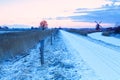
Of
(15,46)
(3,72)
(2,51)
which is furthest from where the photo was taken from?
(15,46)

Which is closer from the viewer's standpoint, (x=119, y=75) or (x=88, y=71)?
(x=119, y=75)

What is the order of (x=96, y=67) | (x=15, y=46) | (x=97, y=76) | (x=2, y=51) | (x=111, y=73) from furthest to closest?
1. (x=15, y=46)
2. (x=2, y=51)
3. (x=96, y=67)
4. (x=111, y=73)
5. (x=97, y=76)

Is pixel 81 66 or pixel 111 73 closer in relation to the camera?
pixel 111 73

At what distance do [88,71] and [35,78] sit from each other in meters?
2.38

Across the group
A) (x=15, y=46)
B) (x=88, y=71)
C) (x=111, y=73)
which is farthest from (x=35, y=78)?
(x=15, y=46)

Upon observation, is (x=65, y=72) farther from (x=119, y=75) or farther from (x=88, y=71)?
(x=119, y=75)

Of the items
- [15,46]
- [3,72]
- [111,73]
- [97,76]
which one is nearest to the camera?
[97,76]

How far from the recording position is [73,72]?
13570 mm

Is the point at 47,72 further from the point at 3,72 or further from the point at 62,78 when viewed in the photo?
the point at 3,72

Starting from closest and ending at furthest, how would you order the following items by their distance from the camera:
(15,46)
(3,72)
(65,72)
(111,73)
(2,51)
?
(111,73) → (65,72) → (3,72) → (2,51) → (15,46)

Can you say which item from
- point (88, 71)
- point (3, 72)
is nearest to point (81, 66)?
point (88, 71)

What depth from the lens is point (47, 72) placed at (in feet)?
47.5

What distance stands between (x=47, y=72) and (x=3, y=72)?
3.49m

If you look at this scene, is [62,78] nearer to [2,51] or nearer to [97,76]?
[97,76]
